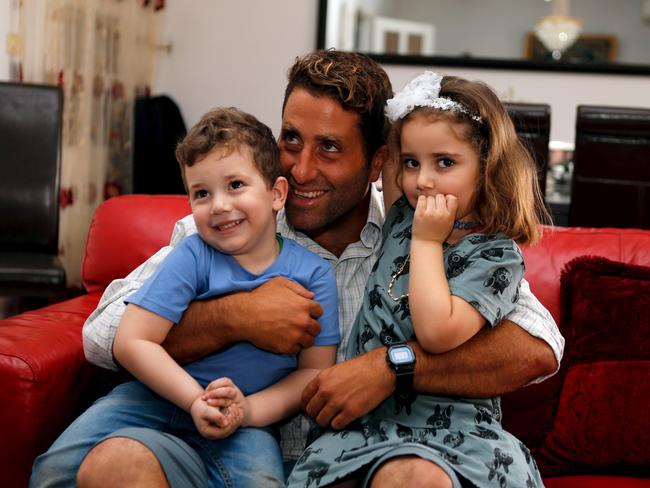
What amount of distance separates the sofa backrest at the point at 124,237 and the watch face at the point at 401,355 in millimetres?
781

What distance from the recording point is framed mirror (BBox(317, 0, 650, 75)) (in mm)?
4477

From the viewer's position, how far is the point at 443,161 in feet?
5.21

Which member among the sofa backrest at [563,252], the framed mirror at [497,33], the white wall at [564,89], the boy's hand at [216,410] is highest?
the framed mirror at [497,33]

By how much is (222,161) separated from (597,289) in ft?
2.83

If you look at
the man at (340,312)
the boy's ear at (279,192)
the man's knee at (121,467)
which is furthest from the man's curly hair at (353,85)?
the man's knee at (121,467)

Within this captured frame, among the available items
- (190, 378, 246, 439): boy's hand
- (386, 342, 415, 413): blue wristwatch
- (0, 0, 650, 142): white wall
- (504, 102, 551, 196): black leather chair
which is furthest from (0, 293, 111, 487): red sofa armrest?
(0, 0, 650, 142): white wall

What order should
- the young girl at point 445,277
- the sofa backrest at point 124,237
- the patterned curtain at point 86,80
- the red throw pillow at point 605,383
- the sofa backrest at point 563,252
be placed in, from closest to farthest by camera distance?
the young girl at point 445,277, the red throw pillow at point 605,383, the sofa backrest at point 563,252, the sofa backrest at point 124,237, the patterned curtain at point 86,80

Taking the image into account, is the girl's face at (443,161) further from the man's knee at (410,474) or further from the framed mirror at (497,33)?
the framed mirror at (497,33)

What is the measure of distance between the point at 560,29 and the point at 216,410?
363 centimetres

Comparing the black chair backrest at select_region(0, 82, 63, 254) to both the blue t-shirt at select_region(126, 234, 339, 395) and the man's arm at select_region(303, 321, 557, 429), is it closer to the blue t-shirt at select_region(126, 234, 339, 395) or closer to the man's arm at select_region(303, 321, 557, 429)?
the blue t-shirt at select_region(126, 234, 339, 395)

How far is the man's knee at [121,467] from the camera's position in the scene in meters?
1.41

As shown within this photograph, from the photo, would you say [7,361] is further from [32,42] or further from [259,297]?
[32,42]

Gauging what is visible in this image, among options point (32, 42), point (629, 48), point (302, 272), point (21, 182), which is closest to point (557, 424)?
point (302, 272)

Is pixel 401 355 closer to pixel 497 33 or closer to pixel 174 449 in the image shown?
pixel 174 449
